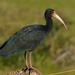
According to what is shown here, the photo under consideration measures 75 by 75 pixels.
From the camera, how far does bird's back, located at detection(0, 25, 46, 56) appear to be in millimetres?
9695

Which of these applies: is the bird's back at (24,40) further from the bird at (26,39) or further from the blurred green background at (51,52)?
the blurred green background at (51,52)

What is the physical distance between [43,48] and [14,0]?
15706 millimetres

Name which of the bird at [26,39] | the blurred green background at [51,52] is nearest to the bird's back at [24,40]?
the bird at [26,39]

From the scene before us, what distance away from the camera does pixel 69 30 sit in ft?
63.1

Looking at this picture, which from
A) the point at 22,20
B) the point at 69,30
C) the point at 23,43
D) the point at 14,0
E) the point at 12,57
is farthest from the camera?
the point at 14,0

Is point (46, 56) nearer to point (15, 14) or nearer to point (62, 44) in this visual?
point (62, 44)

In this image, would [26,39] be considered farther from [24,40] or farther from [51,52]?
[51,52]

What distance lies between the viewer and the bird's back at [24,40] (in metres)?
9.70

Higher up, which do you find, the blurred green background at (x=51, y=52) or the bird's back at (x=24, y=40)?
the blurred green background at (x=51, y=52)

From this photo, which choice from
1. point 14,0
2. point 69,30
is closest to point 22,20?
point 69,30

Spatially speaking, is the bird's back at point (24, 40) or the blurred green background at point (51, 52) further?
the blurred green background at point (51, 52)

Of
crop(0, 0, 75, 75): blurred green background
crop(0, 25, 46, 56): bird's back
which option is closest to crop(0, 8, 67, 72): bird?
crop(0, 25, 46, 56): bird's back

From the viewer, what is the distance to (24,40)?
10.0 m

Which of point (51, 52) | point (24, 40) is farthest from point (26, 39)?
point (51, 52)
